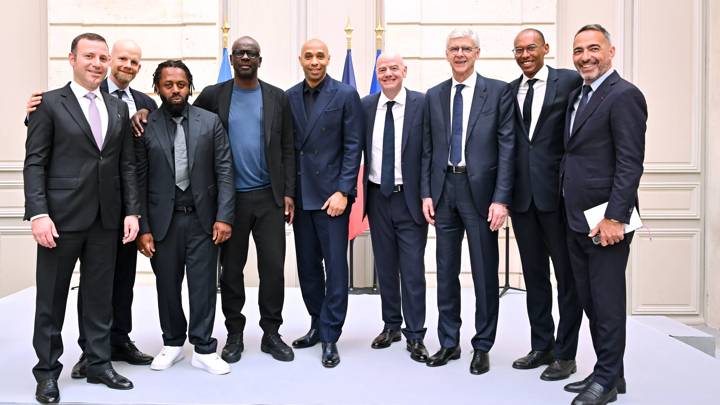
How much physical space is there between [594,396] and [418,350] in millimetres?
A: 1003

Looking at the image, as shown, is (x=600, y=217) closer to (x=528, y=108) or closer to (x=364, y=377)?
(x=528, y=108)

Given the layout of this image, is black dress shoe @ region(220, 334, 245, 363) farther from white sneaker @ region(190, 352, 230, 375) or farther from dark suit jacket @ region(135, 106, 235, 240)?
dark suit jacket @ region(135, 106, 235, 240)

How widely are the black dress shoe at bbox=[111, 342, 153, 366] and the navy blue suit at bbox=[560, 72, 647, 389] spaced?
7.31ft

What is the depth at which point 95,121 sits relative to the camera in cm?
298

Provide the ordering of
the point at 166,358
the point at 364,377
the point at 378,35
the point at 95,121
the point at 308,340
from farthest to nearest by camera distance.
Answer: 1. the point at 378,35
2. the point at 308,340
3. the point at 166,358
4. the point at 364,377
5. the point at 95,121

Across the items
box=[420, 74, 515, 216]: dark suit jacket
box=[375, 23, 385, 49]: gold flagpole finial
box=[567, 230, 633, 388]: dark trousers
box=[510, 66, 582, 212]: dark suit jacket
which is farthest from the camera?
box=[375, 23, 385, 49]: gold flagpole finial

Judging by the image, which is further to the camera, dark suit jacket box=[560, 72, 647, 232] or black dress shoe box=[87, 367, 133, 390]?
black dress shoe box=[87, 367, 133, 390]

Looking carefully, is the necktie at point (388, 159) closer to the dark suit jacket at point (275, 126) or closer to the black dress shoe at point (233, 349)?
the dark suit jacket at point (275, 126)

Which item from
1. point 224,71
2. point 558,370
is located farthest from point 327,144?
point 224,71

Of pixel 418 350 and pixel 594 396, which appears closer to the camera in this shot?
pixel 594 396

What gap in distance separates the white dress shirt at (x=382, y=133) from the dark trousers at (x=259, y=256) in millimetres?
562

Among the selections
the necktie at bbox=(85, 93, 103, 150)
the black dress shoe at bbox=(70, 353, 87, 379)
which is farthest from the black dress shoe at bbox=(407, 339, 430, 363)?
the necktie at bbox=(85, 93, 103, 150)

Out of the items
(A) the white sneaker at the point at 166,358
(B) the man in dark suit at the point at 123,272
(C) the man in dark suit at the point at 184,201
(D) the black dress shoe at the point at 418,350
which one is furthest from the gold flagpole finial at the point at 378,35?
(A) the white sneaker at the point at 166,358

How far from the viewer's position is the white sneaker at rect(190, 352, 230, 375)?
10.8ft
